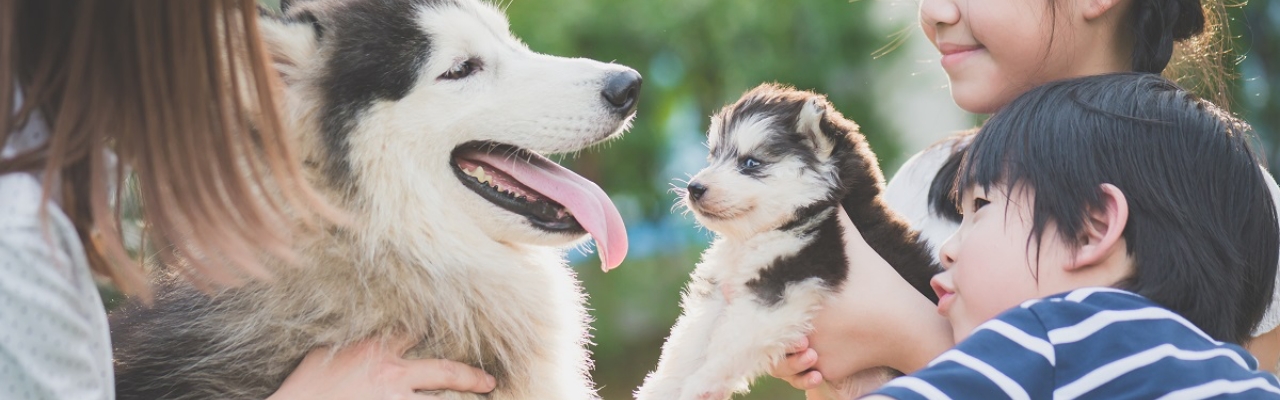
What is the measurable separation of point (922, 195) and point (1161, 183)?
1131 mm

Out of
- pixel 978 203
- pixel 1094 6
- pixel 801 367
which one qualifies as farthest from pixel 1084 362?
pixel 1094 6

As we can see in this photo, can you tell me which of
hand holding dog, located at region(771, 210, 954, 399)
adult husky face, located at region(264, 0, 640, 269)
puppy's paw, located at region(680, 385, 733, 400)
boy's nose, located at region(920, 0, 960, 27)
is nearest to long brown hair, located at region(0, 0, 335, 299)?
adult husky face, located at region(264, 0, 640, 269)

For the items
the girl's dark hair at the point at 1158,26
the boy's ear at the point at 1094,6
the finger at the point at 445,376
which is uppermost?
the boy's ear at the point at 1094,6

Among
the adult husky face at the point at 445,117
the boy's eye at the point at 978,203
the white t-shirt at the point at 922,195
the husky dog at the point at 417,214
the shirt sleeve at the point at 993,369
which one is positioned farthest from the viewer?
the white t-shirt at the point at 922,195

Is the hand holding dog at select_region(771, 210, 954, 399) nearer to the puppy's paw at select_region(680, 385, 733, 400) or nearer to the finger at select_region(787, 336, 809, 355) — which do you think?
the finger at select_region(787, 336, 809, 355)

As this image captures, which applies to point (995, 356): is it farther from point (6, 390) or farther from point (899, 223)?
point (6, 390)

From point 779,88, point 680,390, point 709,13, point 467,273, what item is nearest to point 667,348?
point 680,390

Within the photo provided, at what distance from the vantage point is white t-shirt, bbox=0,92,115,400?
133 centimetres

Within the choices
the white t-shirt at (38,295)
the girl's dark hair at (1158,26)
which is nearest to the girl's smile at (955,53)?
the girl's dark hair at (1158,26)

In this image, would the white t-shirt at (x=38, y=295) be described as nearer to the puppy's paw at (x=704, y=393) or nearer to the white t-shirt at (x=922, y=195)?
the puppy's paw at (x=704, y=393)

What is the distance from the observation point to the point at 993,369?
1.52 metres

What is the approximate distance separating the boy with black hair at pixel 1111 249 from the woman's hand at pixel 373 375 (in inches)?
42.9

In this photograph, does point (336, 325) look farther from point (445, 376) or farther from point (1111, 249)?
point (1111, 249)

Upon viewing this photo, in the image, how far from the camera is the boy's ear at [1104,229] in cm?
180
